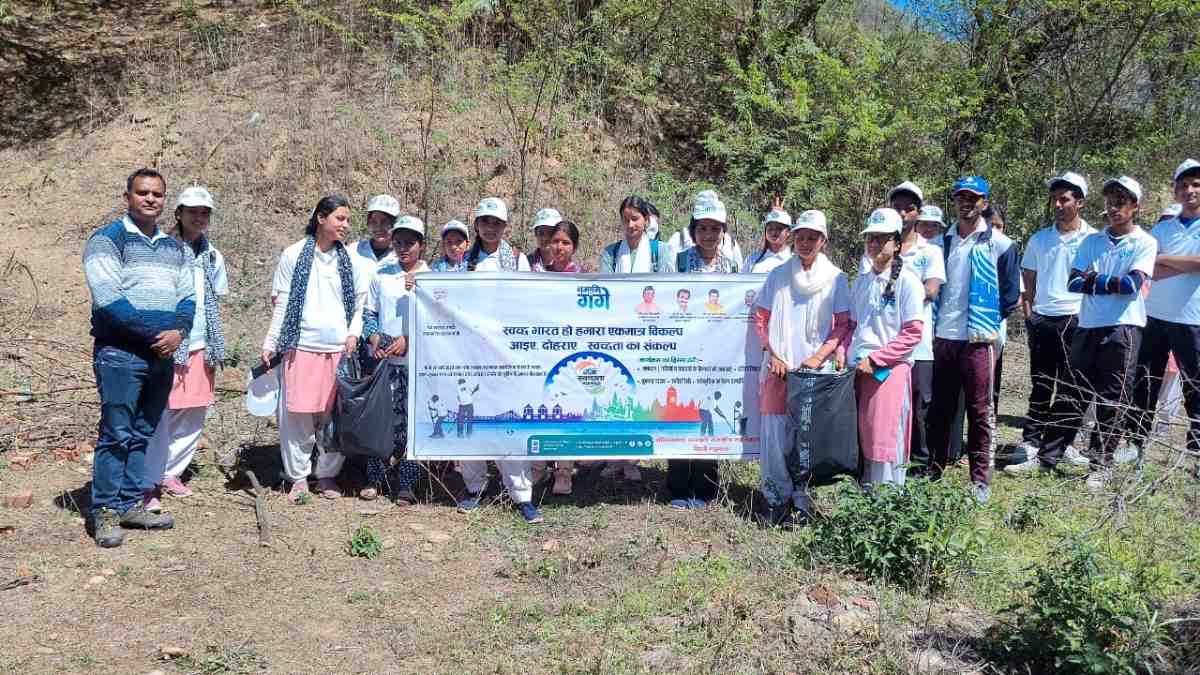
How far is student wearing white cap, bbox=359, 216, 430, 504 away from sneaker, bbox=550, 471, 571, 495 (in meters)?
0.98

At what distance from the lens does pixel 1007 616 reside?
4.70 meters

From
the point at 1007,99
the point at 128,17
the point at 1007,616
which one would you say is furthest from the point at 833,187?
the point at 128,17

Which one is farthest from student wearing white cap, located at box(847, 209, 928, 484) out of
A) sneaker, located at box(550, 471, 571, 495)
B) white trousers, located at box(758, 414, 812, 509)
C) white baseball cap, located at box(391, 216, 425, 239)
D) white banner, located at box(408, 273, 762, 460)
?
white baseball cap, located at box(391, 216, 425, 239)

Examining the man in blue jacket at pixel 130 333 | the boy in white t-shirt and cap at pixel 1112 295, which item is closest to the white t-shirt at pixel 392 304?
the man in blue jacket at pixel 130 333

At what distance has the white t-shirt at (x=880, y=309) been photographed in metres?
5.80

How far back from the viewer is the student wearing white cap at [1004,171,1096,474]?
24.0 feet

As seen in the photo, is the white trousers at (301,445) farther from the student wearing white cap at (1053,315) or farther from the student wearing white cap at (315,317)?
the student wearing white cap at (1053,315)

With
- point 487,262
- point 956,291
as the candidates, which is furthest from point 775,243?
point 487,262

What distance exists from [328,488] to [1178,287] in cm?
606

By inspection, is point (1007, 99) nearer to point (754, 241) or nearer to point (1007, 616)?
point (754, 241)

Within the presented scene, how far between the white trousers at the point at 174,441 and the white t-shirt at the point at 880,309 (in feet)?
14.1

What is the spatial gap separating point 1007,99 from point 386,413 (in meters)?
11.8

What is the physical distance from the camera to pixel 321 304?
253 inches

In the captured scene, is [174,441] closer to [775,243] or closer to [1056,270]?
[775,243]
